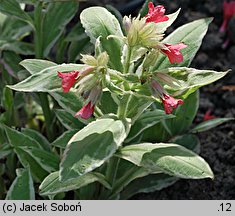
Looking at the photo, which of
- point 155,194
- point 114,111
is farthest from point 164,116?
point 155,194

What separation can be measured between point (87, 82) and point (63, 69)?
0.12 metres

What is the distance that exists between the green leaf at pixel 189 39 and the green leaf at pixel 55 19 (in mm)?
376

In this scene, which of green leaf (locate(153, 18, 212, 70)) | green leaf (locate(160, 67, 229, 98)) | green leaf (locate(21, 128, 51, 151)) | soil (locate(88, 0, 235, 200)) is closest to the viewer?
green leaf (locate(160, 67, 229, 98))

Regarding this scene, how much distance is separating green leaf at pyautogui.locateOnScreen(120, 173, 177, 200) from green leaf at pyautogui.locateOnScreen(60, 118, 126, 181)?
0.42 m

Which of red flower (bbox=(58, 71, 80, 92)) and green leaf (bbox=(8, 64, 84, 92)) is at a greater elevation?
red flower (bbox=(58, 71, 80, 92))

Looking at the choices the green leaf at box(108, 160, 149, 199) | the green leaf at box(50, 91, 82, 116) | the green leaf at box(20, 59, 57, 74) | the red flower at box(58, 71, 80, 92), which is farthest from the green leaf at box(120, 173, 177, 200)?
→ the red flower at box(58, 71, 80, 92)

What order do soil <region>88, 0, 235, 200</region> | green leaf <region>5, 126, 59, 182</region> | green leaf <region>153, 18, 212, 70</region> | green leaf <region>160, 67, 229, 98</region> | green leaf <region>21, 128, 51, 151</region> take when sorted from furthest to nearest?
soil <region>88, 0, 235, 200</region> < green leaf <region>21, 128, 51, 151</region> < green leaf <region>5, 126, 59, 182</region> < green leaf <region>153, 18, 212, 70</region> < green leaf <region>160, 67, 229, 98</region>

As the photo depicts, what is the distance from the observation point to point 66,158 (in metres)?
1.08

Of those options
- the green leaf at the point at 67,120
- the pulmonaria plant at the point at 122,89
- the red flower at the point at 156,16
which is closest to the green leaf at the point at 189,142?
the pulmonaria plant at the point at 122,89

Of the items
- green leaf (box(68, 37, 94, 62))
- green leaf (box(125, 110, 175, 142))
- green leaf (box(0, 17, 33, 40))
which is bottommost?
green leaf (box(68, 37, 94, 62))

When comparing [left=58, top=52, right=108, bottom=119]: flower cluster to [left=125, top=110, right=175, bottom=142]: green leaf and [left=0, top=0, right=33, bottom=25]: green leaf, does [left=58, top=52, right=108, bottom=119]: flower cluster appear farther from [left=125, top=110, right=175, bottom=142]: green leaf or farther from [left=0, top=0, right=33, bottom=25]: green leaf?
[left=0, top=0, right=33, bottom=25]: green leaf

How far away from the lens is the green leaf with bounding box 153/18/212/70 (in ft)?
4.18

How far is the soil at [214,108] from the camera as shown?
1637 millimetres

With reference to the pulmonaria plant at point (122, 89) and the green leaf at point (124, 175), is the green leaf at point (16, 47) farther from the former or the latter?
the green leaf at point (124, 175)
